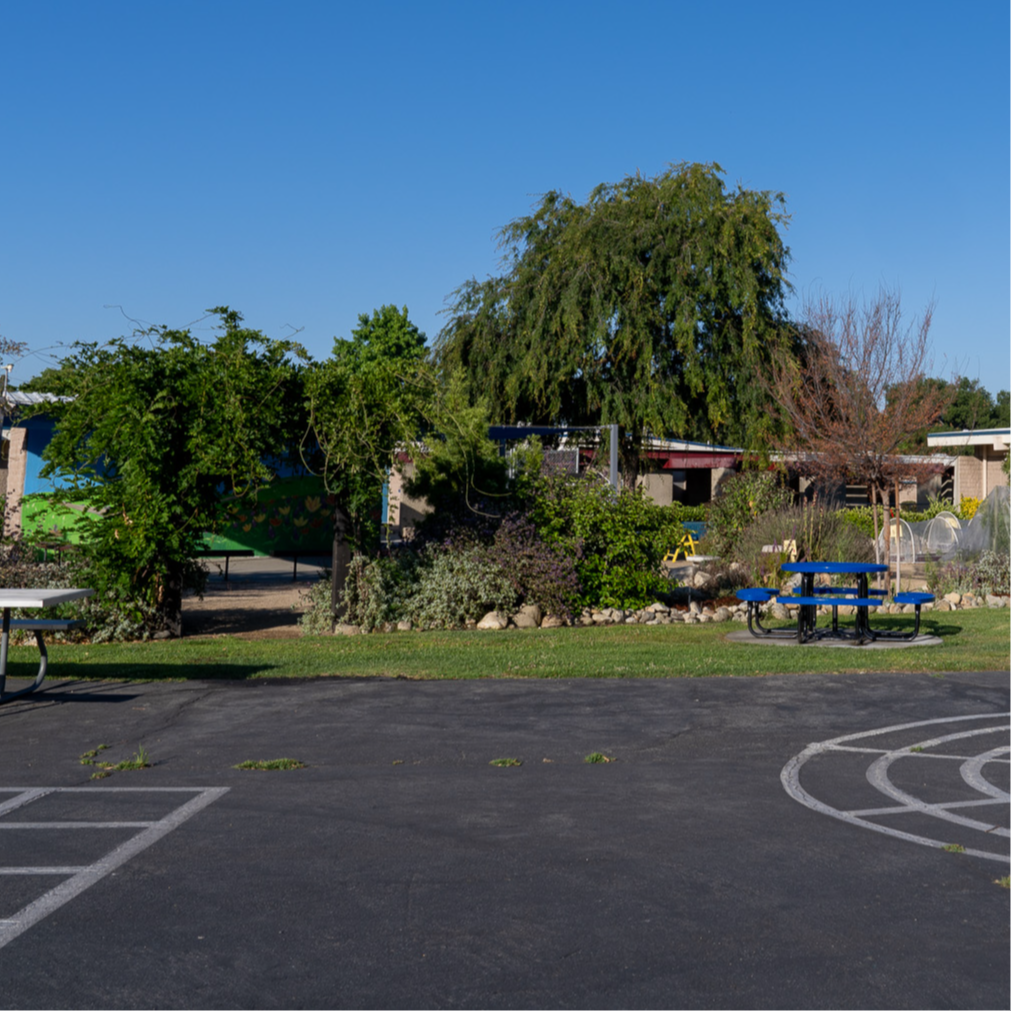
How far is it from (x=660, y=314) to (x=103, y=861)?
862 inches

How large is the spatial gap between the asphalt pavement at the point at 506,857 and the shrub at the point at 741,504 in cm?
1406

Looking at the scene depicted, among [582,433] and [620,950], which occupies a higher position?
[582,433]

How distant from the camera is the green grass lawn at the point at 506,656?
10.1 metres

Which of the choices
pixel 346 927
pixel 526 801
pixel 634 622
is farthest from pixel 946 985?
pixel 634 622

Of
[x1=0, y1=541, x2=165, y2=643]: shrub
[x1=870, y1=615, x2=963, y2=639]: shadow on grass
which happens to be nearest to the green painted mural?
[x1=0, y1=541, x2=165, y2=643]: shrub

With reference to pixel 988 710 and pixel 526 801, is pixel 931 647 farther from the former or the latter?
→ pixel 526 801

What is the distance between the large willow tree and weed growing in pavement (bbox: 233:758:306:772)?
19.1m

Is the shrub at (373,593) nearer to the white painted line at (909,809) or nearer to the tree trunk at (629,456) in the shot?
the white painted line at (909,809)

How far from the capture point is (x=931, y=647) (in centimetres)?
1191

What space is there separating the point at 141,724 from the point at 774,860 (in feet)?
15.6

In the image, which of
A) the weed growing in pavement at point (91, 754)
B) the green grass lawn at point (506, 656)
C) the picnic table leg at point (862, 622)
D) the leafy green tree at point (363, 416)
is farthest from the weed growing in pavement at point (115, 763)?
the picnic table leg at point (862, 622)

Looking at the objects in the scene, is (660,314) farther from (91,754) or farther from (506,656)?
(91,754)

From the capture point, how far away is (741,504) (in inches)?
936

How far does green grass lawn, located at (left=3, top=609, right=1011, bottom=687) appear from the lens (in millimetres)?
10102
